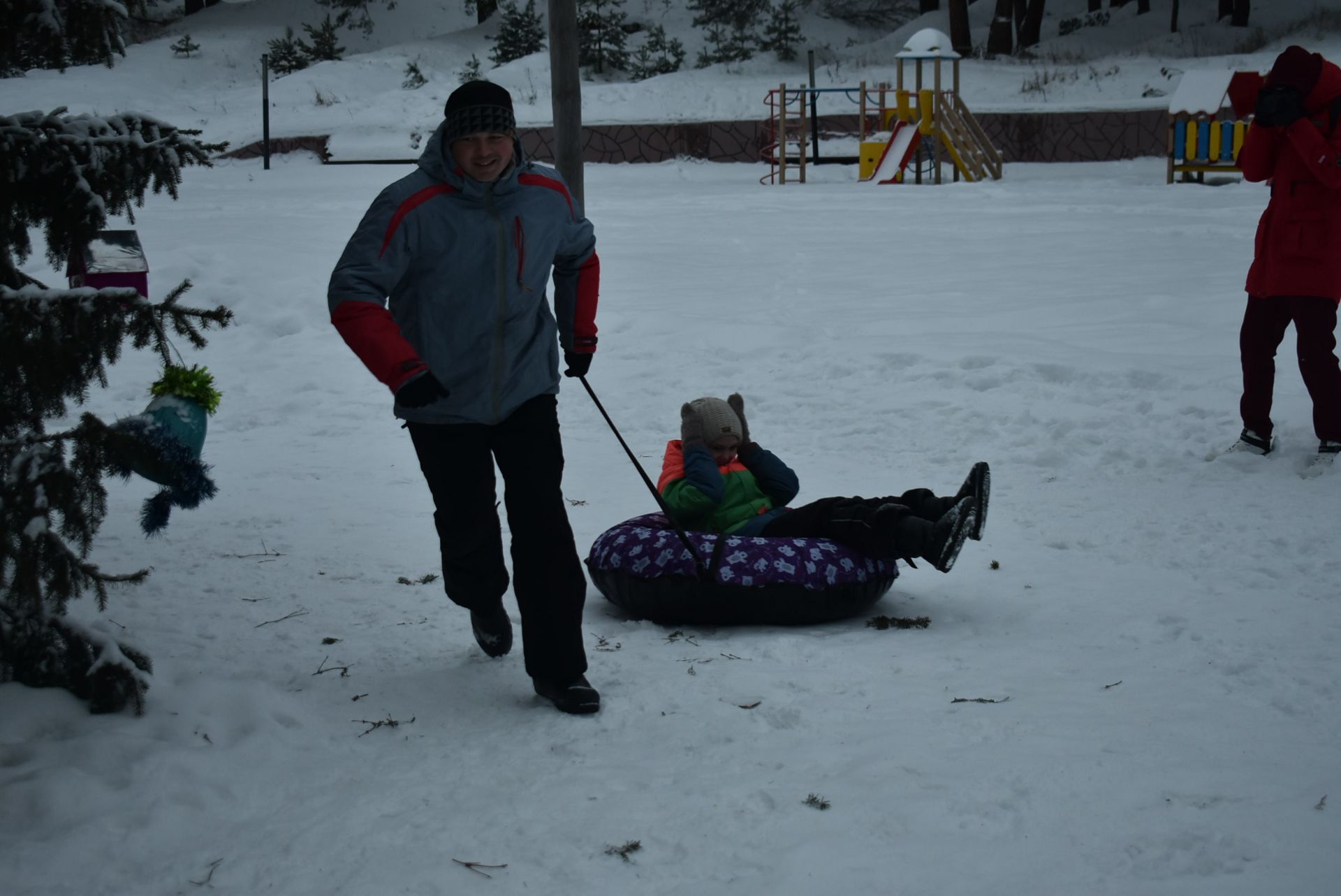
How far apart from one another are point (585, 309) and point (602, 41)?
3370 cm

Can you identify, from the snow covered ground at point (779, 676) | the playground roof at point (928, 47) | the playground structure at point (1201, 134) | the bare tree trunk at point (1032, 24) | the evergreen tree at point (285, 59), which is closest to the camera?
the snow covered ground at point (779, 676)

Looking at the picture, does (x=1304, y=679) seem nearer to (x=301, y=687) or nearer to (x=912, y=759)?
(x=912, y=759)

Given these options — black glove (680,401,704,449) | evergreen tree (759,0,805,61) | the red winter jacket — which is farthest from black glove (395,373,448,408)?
evergreen tree (759,0,805,61)

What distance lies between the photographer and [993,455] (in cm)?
695

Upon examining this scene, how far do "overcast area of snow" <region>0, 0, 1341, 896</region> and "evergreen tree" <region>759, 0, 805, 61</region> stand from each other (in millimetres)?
26823

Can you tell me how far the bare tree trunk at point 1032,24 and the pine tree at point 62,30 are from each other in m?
34.5

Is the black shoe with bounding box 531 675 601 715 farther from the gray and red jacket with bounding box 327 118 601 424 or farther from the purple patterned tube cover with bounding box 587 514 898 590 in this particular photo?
the purple patterned tube cover with bounding box 587 514 898 590

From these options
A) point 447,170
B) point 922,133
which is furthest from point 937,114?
point 447,170

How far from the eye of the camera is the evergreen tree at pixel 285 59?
124ft

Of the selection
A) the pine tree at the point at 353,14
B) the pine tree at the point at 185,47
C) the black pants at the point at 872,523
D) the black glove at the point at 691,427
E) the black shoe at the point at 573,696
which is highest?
the pine tree at the point at 353,14

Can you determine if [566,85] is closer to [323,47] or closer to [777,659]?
[777,659]

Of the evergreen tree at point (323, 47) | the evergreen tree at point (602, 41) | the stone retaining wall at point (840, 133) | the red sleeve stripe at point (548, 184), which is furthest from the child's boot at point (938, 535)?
the evergreen tree at point (323, 47)

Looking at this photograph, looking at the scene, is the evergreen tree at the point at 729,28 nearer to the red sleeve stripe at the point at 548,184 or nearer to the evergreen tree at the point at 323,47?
the evergreen tree at the point at 323,47

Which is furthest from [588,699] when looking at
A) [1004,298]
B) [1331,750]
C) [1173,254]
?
[1173,254]
